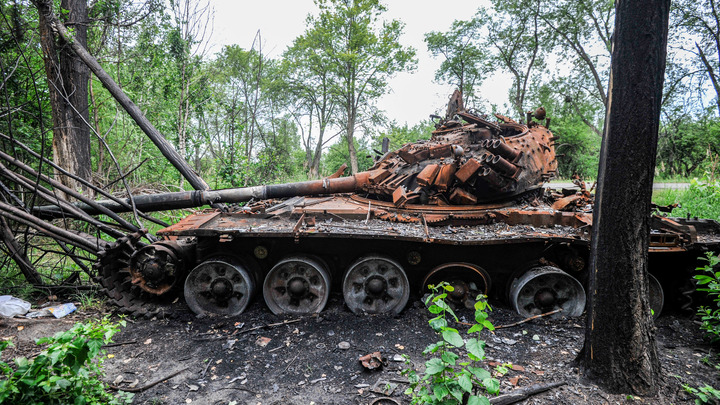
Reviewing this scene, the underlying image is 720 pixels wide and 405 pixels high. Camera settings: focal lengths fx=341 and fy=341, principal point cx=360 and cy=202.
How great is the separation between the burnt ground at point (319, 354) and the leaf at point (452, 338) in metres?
1.15

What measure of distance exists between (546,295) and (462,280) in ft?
3.66

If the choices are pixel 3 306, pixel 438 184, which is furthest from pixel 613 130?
pixel 3 306

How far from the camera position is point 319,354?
12.8 ft

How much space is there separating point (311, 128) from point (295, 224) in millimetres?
24778

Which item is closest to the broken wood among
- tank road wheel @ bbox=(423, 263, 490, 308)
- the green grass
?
tank road wheel @ bbox=(423, 263, 490, 308)

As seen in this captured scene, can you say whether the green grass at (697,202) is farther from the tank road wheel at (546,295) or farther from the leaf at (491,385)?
the leaf at (491,385)

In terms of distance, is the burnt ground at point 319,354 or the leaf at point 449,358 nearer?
the leaf at point 449,358

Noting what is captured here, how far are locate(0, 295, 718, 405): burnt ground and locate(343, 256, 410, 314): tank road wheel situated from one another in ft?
0.59

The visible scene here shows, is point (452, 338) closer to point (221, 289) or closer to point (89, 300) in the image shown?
point (221, 289)

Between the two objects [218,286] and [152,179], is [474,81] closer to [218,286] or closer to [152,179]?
[152,179]

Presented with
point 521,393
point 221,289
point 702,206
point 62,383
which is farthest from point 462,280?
point 702,206

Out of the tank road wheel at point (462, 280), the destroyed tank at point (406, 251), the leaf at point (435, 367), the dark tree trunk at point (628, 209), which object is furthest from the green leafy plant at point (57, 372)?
the dark tree trunk at point (628, 209)

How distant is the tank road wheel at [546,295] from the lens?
4645mm

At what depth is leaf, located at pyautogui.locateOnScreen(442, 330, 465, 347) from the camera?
2176mm
